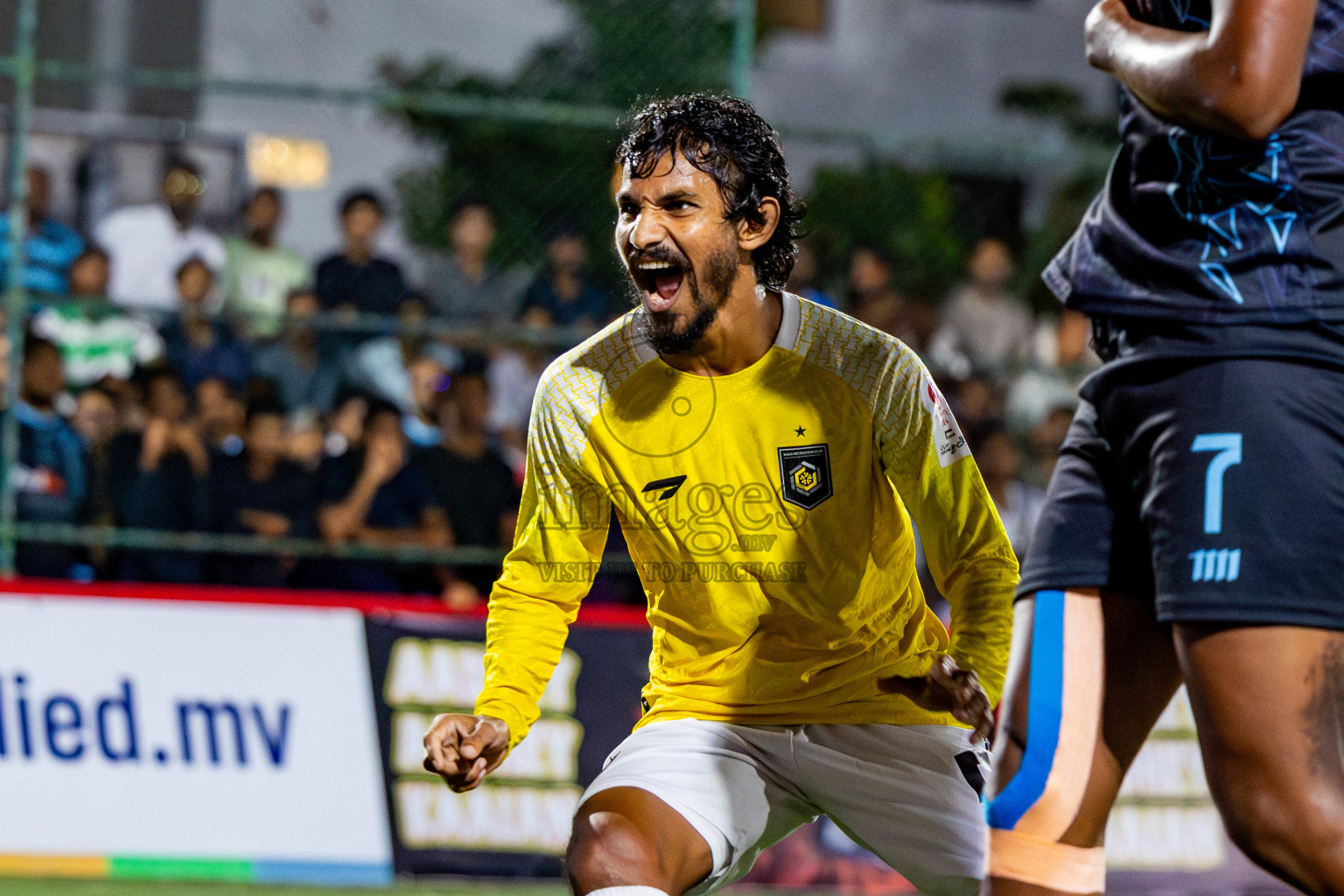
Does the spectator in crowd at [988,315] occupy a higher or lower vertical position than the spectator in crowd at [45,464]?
higher

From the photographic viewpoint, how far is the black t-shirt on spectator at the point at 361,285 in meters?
8.15

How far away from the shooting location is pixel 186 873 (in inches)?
249

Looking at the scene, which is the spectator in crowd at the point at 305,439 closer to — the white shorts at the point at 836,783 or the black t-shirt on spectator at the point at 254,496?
the black t-shirt on spectator at the point at 254,496

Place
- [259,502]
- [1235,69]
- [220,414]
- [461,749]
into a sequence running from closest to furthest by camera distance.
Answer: [1235,69] < [461,749] < [259,502] < [220,414]

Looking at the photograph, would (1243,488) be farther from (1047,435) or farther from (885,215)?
(885,215)

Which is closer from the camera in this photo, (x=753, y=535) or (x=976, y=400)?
(x=753, y=535)

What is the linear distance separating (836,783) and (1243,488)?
136cm

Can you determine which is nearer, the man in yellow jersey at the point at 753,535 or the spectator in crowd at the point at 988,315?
the man in yellow jersey at the point at 753,535

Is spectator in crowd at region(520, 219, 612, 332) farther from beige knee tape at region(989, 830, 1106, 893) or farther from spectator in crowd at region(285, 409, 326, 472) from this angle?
beige knee tape at region(989, 830, 1106, 893)

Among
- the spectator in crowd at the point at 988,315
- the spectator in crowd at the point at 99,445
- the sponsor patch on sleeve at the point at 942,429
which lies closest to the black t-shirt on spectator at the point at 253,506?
the spectator in crowd at the point at 99,445

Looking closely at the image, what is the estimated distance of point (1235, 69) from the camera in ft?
7.16

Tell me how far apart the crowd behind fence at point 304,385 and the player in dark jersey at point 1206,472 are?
5.09 metres

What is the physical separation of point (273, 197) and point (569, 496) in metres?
5.86

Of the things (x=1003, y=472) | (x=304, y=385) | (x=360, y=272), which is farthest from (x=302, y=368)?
(x=1003, y=472)
